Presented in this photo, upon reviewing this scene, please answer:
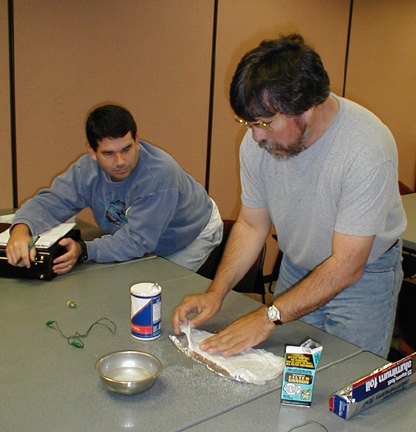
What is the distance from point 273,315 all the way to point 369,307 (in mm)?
490

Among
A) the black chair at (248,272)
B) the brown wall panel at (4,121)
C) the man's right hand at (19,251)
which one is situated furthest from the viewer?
the brown wall panel at (4,121)

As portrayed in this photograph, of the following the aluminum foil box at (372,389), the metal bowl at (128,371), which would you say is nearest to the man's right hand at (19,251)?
the metal bowl at (128,371)

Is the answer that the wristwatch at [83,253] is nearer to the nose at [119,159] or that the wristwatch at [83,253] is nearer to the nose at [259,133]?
the nose at [119,159]

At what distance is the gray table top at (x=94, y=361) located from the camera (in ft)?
3.40

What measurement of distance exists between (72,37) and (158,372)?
8.27ft

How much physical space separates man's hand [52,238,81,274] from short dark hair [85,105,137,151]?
1.40 feet

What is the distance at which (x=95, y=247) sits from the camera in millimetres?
1972

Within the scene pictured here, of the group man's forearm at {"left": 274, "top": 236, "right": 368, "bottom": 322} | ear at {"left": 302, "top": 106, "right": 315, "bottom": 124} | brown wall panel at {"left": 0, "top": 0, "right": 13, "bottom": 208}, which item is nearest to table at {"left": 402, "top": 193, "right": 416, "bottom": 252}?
man's forearm at {"left": 274, "top": 236, "right": 368, "bottom": 322}

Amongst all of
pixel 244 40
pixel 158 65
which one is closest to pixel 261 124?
pixel 158 65

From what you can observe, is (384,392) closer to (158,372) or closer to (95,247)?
(158,372)

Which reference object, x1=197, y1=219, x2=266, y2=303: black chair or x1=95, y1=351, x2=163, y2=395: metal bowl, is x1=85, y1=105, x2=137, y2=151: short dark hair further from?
x1=95, y1=351, x2=163, y2=395: metal bowl

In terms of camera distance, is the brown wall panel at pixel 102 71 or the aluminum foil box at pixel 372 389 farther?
the brown wall panel at pixel 102 71

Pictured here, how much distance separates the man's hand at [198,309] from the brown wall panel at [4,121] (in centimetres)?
199

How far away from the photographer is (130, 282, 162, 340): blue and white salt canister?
4.36 ft
